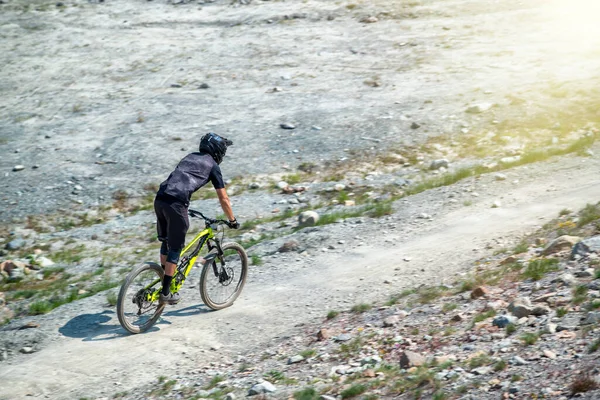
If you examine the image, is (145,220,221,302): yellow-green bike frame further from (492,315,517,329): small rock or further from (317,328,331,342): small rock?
(492,315,517,329): small rock

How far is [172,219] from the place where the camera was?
9023 millimetres

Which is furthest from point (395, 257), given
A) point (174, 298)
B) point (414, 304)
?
point (174, 298)

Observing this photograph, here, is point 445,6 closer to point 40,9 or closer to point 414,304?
point 40,9

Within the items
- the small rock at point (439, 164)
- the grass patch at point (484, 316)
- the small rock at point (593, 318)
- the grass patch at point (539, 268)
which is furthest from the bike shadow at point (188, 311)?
the small rock at point (439, 164)

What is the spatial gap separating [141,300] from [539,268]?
17.1ft

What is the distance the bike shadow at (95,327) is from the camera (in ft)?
30.9

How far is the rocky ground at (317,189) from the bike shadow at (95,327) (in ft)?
Result: 0.12

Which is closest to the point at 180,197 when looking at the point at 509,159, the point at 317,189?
the point at 317,189

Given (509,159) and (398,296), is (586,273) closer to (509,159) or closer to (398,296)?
(398,296)

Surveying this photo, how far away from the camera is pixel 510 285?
8.73m

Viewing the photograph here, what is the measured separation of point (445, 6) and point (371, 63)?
6039mm

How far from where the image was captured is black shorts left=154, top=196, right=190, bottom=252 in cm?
Answer: 897

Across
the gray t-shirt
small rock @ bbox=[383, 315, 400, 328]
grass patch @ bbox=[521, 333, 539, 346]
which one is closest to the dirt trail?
small rock @ bbox=[383, 315, 400, 328]

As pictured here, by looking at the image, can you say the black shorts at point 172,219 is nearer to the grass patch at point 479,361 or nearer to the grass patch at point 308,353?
the grass patch at point 308,353
